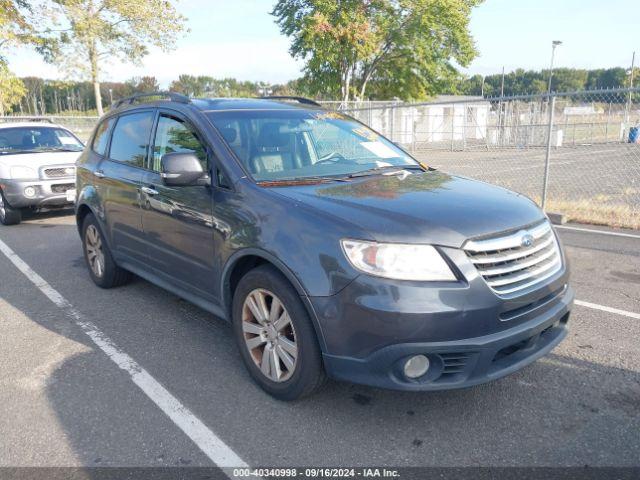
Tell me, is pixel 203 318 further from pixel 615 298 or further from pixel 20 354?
pixel 615 298

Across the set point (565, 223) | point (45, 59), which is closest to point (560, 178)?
point (565, 223)

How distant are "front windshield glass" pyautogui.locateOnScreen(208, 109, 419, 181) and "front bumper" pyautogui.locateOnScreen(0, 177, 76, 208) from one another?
6073mm


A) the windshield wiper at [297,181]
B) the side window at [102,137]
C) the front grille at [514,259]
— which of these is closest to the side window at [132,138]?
the side window at [102,137]

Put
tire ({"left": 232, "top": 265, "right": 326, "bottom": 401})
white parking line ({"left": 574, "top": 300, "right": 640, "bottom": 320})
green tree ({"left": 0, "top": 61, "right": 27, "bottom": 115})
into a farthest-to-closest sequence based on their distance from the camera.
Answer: green tree ({"left": 0, "top": 61, "right": 27, "bottom": 115}), white parking line ({"left": 574, "top": 300, "right": 640, "bottom": 320}), tire ({"left": 232, "top": 265, "right": 326, "bottom": 401})

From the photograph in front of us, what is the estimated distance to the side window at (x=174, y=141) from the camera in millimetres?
3609

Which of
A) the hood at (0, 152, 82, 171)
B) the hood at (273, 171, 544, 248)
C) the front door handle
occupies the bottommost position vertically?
the hood at (0, 152, 82, 171)

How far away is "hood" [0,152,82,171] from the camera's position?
8586 millimetres

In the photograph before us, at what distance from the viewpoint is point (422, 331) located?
8.15 ft

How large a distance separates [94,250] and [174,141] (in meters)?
2.04

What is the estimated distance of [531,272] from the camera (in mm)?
2820

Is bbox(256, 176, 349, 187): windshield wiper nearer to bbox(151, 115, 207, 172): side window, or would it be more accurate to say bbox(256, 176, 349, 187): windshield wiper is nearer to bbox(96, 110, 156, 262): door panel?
bbox(151, 115, 207, 172): side window

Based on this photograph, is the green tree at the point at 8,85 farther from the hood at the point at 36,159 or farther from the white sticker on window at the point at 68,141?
the hood at the point at 36,159

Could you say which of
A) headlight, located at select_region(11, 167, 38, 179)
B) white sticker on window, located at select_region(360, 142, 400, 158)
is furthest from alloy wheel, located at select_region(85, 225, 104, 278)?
headlight, located at select_region(11, 167, 38, 179)

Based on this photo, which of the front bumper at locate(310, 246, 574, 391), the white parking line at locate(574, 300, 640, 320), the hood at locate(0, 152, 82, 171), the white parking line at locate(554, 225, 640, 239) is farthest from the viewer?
the hood at locate(0, 152, 82, 171)
